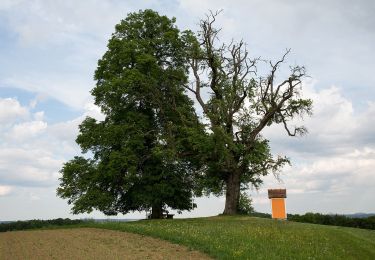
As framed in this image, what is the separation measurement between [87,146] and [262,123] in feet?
52.3

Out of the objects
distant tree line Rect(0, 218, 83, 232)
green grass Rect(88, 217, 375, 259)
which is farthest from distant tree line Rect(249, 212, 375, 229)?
distant tree line Rect(0, 218, 83, 232)

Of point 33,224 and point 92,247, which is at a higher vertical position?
point 33,224

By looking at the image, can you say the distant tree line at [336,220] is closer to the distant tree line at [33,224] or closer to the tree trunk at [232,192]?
the tree trunk at [232,192]

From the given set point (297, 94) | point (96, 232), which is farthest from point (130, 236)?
point (297, 94)

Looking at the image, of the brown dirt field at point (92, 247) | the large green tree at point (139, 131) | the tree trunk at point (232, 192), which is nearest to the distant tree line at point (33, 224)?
the large green tree at point (139, 131)

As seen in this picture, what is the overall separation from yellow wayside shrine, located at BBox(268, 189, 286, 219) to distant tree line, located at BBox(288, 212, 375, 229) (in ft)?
17.0

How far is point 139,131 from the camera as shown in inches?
1586

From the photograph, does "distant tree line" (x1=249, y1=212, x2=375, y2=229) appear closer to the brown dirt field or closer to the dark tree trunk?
the dark tree trunk

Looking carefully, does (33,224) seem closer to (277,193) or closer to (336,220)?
(277,193)

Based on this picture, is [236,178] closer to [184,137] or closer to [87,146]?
[184,137]

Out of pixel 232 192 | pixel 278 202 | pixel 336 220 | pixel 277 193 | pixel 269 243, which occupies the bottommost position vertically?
pixel 269 243

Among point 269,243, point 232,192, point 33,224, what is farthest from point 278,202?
point 33,224

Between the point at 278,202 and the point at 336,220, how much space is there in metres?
7.08

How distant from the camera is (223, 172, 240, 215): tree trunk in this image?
40.9 m
